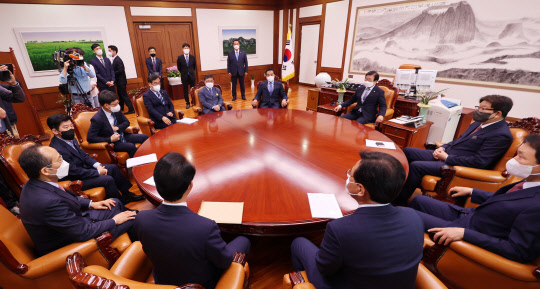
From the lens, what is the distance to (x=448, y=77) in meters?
5.75

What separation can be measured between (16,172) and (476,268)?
10.6ft

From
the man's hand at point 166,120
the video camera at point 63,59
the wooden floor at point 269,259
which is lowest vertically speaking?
the wooden floor at point 269,259

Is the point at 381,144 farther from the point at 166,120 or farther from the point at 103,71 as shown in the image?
the point at 103,71

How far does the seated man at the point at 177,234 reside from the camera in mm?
1036

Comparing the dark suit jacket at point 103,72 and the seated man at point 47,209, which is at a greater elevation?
the dark suit jacket at point 103,72

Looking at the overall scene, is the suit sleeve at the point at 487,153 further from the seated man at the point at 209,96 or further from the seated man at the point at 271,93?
the seated man at the point at 209,96

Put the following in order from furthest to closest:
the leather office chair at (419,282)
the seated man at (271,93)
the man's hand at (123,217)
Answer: the seated man at (271,93), the man's hand at (123,217), the leather office chair at (419,282)

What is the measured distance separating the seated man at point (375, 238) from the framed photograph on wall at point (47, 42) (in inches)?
289

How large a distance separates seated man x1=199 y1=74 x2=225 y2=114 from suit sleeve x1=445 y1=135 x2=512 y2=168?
Answer: 3.26 m

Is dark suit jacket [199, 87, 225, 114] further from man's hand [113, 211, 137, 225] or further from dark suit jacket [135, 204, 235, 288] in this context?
dark suit jacket [135, 204, 235, 288]

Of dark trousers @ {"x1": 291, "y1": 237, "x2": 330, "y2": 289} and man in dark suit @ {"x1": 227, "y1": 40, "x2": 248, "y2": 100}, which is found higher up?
man in dark suit @ {"x1": 227, "y1": 40, "x2": 248, "y2": 100}

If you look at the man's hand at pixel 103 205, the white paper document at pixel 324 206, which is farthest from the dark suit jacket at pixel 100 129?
the white paper document at pixel 324 206

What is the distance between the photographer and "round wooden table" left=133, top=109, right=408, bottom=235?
146cm

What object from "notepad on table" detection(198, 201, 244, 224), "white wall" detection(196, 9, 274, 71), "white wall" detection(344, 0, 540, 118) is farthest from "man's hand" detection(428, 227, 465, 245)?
"white wall" detection(196, 9, 274, 71)
